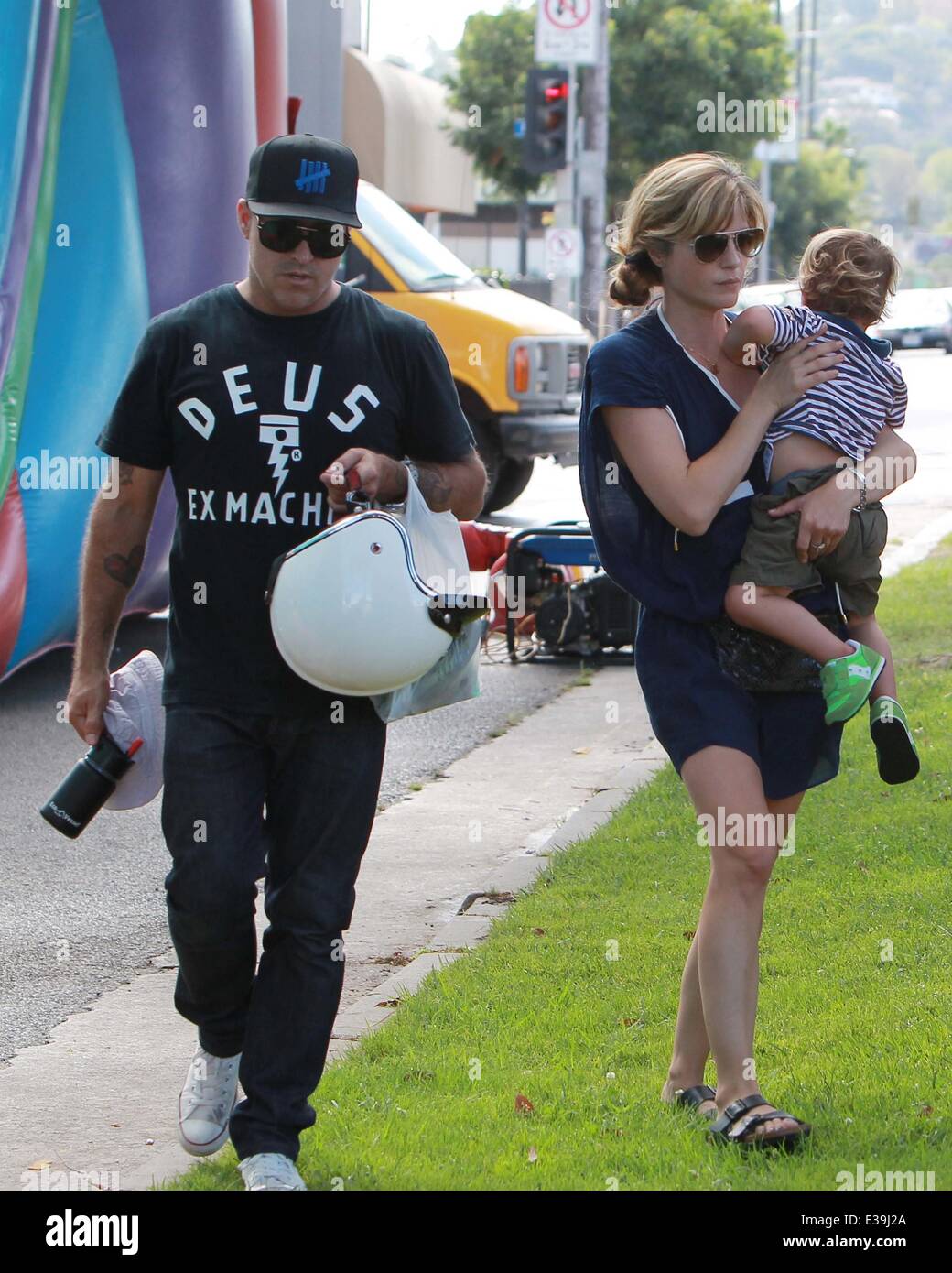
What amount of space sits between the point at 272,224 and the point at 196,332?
0.25m

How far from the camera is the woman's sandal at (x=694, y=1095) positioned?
402cm

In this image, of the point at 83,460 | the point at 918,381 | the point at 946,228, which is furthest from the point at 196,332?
the point at 946,228

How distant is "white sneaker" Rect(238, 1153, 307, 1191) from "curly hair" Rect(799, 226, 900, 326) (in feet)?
6.49

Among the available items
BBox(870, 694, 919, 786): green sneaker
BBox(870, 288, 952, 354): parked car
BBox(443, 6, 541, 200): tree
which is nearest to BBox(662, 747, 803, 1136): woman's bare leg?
BBox(870, 694, 919, 786): green sneaker

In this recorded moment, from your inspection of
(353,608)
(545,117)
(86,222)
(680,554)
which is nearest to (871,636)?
(680,554)

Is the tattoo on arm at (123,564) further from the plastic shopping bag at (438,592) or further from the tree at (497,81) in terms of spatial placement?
the tree at (497,81)

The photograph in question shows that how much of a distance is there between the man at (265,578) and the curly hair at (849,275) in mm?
792

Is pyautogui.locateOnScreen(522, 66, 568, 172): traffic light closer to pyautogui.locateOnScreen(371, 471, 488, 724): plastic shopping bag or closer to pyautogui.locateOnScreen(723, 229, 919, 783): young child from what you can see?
pyautogui.locateOnScreen(723, 229, 919, 783): young child

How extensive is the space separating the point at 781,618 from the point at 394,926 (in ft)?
8.27

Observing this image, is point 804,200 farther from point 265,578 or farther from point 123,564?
point 265,578

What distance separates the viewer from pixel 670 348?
382 centimetres

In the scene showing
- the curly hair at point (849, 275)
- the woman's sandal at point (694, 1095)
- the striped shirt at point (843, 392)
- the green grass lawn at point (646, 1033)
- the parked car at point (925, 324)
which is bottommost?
the parked car at point (925, 324)

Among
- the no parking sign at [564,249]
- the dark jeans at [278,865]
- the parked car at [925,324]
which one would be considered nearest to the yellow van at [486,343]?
the no parking sign at [564,249]

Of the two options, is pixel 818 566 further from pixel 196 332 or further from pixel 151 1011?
pixel 151 1011
